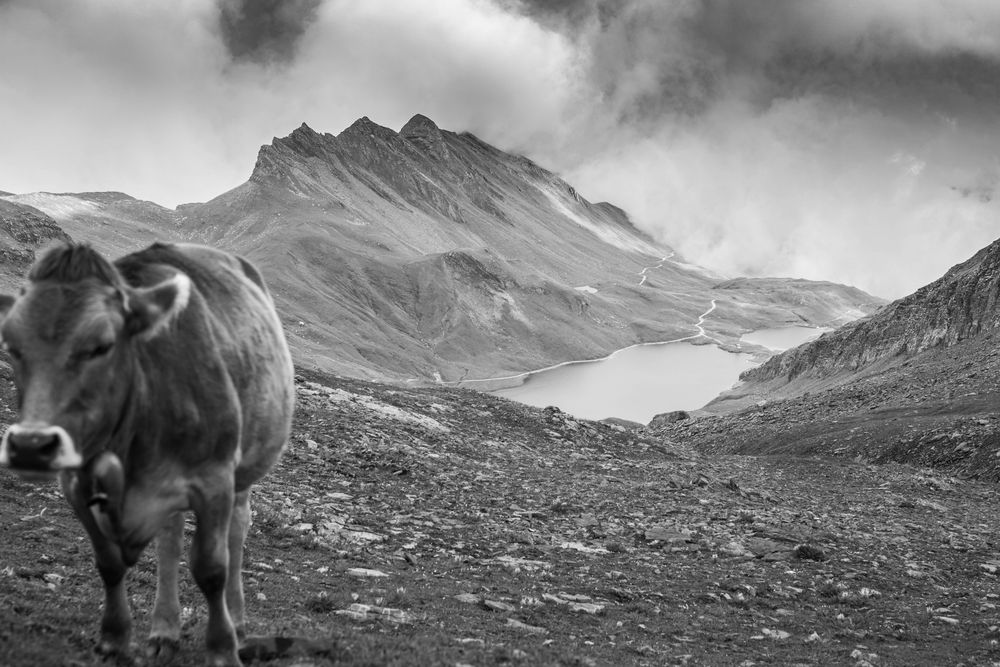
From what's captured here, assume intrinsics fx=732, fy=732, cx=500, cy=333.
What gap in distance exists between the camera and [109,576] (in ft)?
22.4

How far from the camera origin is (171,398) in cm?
649

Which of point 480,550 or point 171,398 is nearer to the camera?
point 171,398

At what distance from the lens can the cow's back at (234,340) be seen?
6891mm

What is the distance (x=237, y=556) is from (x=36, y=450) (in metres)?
3.47

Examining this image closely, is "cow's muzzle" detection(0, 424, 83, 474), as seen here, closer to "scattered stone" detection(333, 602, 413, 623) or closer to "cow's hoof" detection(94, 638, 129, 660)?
"cow's hoof" detection(94, 638, 129, 660)

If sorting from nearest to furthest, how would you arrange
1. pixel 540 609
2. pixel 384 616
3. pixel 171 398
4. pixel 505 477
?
pixel 171 398 < pixel 384 616 < pixel 540 609 < pixel 505 477

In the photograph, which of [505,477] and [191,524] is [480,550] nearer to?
[191,524]

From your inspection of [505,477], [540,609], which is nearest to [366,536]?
[540,609]

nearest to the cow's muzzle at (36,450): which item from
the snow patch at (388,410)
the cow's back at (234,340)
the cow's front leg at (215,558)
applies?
the cow's back at (234,340)

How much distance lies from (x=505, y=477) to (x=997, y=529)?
19726 mm

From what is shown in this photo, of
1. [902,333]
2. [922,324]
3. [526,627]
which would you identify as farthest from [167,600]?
[902,333]

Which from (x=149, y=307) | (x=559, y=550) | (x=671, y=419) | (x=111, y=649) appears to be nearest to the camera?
(x=149, y=307)

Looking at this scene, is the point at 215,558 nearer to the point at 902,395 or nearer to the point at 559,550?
the point at 559,550

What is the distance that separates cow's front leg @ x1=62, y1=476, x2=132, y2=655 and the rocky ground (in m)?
0.27
